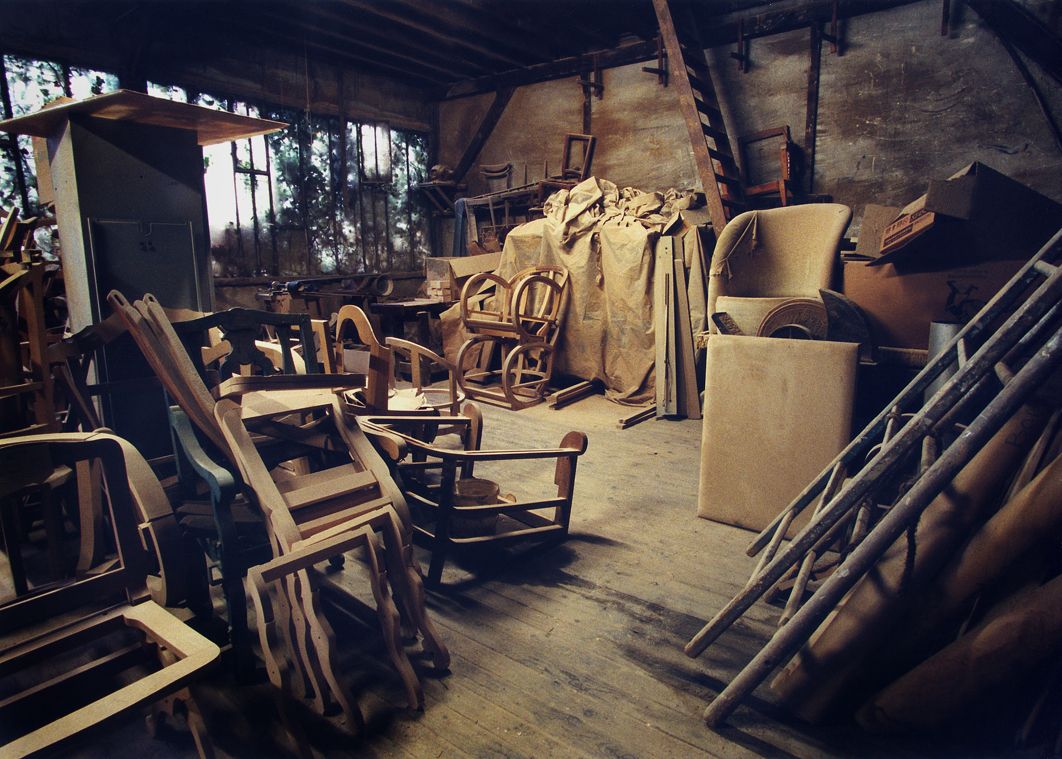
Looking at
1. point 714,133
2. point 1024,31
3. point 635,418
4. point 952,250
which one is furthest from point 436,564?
point 1024,31

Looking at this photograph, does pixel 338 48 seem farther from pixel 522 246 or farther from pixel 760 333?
pixel 760 333

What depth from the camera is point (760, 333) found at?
3.27 meters

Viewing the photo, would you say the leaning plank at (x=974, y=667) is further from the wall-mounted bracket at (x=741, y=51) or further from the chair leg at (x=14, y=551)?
the wall-mounted bracket at (x=741, y=51)

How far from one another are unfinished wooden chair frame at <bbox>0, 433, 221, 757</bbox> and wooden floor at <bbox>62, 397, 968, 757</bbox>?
502 mm

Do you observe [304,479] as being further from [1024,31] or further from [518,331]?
[1024,31]

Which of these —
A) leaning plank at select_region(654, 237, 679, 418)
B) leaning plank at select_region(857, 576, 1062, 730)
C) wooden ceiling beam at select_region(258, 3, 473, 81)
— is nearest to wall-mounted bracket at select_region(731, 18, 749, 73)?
leaning plank at select_region(654, 237, 679, 418)

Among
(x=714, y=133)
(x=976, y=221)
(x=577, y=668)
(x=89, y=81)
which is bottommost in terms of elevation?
(x=577, y=668)

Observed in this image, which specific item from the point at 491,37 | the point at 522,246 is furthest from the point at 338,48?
the point at 522,246

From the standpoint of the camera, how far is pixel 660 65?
7.44m

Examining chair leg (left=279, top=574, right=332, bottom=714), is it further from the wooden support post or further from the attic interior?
the wooden support post

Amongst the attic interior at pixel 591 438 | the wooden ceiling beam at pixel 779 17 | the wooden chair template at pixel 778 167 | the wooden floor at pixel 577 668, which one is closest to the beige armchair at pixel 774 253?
the attic interior at pixel 591 438

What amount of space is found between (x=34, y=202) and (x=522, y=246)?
474cm

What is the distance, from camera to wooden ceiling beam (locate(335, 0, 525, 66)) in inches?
257

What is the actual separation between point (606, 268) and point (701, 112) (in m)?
2.03
